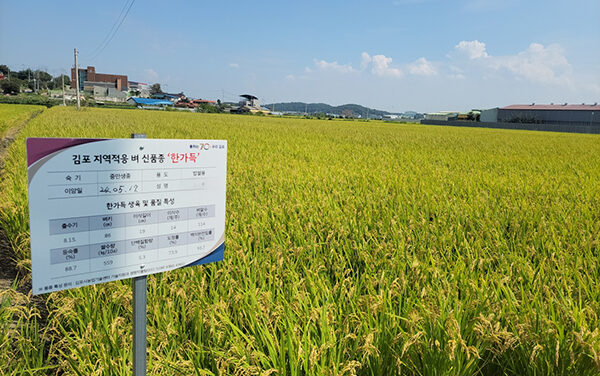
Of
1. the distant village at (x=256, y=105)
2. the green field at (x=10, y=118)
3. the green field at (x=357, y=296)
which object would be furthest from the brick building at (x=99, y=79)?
the green field at (x=357, y=296)

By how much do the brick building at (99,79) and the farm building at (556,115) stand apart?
284ft

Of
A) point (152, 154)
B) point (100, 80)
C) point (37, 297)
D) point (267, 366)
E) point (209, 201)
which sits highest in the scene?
point (100, 80)

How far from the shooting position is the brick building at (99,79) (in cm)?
9678

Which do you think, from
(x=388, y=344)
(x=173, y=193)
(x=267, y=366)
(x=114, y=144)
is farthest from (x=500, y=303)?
(x=114, y=144)

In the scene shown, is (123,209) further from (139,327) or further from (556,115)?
(556,115)

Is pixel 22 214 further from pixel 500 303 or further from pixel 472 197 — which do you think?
pixel 472 197

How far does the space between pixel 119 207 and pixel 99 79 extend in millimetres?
119821

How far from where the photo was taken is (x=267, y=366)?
4.39 ft

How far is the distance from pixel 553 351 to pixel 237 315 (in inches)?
45.9

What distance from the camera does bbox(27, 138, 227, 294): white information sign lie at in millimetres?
1015

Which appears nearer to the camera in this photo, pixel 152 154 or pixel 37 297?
pixel 152 154

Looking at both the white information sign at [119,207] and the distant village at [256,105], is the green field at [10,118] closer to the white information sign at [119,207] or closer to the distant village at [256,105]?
the white information sign at [119,207]

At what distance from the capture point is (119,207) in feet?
3.68

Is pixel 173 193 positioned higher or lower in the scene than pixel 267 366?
higher
